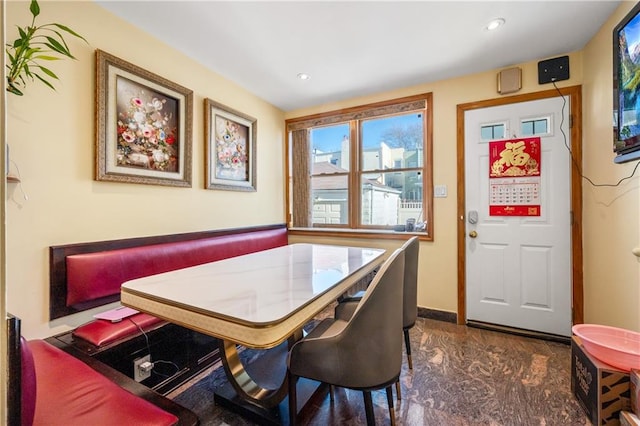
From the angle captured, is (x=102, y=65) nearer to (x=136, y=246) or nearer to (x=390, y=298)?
(x=136, y=246)

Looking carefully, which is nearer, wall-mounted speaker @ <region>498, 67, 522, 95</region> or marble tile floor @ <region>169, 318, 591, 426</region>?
marble tile floor @ <region>169, 318, 591, 426</region>

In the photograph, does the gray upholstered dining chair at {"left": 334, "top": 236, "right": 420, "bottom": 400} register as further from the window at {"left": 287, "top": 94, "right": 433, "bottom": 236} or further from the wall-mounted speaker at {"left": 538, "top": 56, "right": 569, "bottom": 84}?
the wall-mounted speaker at {"left": 538, "top": 56, "right": 569, "bottom": 84}

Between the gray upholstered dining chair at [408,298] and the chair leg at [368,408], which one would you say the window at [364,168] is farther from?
the chair leg at [368,408]

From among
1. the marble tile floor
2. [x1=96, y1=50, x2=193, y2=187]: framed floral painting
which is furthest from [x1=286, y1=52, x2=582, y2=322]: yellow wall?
[x1=96, y1=50, x2=193, y2=187]: framed floral painting

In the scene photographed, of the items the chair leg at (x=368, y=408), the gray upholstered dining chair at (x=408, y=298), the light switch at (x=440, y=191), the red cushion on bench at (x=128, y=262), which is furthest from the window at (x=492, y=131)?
the red cushion on bench at (x=128, y=262)

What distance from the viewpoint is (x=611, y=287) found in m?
1.90

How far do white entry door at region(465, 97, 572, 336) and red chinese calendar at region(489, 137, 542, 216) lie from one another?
1.7 inches

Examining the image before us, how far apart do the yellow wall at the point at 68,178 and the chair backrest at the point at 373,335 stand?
67.7 inches

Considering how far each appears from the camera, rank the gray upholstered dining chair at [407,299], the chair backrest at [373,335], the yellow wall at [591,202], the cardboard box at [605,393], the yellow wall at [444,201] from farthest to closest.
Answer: the yellow wall at [444,201] < the yellow wall at [591,202] < the gray upholstered dining chair at [407,299] < the cardboard box at [605,393] < the chair backrest at [373,335]

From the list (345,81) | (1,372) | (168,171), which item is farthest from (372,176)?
(1,372)

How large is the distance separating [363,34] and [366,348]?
218cm

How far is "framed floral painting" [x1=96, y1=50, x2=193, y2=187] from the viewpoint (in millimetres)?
1752

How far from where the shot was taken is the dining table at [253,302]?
879 millimetres

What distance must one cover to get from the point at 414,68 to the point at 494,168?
1.24 m
